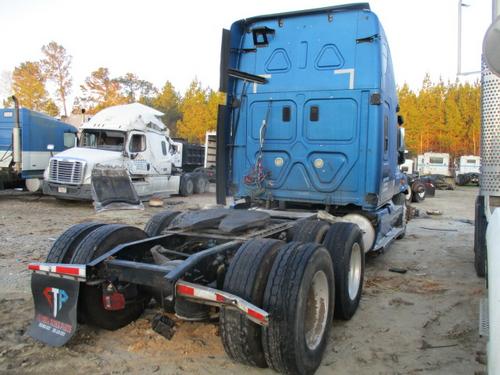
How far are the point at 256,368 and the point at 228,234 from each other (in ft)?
4.32

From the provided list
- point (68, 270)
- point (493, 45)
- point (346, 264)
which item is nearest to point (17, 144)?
point (68, 270)

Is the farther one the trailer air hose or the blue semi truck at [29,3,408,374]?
the trailer air hose

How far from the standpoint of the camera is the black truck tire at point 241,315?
3045mm

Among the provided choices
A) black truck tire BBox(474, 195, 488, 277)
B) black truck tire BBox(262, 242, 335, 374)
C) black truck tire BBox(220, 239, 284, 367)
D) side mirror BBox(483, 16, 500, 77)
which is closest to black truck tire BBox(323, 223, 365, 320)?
black truck tire BBox(262, 242, 335, 374)

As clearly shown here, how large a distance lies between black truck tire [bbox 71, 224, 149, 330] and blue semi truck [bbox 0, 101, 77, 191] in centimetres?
1188

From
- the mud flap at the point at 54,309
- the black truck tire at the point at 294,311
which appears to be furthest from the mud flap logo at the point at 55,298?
the black truck tire at the point at 294,311

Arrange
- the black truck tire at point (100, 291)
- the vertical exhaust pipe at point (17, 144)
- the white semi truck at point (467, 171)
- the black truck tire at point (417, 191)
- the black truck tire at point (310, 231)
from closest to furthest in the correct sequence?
the black truck tire at point (100, 291)
the black truck tire at point (310, 231)
the vertical exhaust pipe at point (17, 144)
the black truck tire at point (417, 191)
the white semi truck at point (467, 171)

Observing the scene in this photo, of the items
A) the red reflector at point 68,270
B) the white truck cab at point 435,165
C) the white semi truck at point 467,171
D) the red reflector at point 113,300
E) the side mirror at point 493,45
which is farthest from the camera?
the white truck cab at point 435,165

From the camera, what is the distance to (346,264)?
451 centimetres

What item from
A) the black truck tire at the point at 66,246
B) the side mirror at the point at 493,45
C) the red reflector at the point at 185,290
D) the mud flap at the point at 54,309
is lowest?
the mud flap at the point at 54,309

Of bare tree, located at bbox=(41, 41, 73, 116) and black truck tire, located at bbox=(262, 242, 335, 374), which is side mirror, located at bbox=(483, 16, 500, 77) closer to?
black truck tire, located at bbox=(262, 242, 335, 374)

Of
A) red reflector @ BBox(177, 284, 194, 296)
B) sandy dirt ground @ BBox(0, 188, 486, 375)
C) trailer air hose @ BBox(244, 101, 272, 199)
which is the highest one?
trailer air hose @ BBox(244, 101, 272, 199)

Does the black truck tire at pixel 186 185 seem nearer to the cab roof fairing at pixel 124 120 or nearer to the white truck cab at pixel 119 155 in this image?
the white truck cab at pixel 119 155

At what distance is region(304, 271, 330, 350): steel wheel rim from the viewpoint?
3514 mm
